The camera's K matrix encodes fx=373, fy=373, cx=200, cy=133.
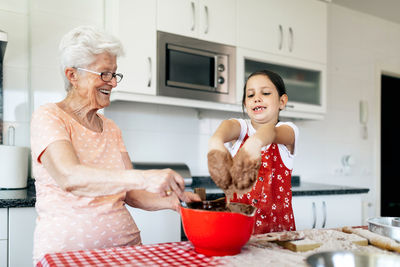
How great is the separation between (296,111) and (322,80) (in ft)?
1.09

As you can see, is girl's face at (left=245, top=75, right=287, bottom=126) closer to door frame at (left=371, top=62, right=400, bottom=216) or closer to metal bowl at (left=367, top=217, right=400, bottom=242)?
metal bowl at (left=367, top=217, right=400, bottom=242)

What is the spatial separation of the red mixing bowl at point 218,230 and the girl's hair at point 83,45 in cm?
68

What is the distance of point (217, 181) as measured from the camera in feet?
3.26

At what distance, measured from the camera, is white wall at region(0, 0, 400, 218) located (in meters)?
2.14

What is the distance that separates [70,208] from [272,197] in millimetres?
737

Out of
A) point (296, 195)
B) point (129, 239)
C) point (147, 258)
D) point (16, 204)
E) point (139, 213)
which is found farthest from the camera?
point (296, 195)

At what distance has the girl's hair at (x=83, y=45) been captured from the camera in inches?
50.9

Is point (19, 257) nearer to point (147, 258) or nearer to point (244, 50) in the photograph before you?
point (147, 258)

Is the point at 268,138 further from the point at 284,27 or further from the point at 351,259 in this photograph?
the point at 284,27

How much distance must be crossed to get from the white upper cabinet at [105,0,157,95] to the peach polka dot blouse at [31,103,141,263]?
2.80ft

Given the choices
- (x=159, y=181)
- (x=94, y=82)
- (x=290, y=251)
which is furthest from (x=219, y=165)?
(x=94, y=82)

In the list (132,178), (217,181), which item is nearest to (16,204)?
(132,178)

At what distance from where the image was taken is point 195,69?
7.63 ft

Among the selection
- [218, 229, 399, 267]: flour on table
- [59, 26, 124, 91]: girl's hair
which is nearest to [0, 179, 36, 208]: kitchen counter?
[59, 26, 124, 91]: girl's hair
